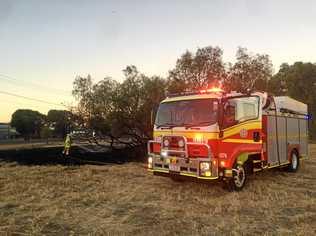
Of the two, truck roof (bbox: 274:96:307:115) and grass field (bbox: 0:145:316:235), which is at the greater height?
truck roof (bbox: 274:96:307:115)

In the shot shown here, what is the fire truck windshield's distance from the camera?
10.5m

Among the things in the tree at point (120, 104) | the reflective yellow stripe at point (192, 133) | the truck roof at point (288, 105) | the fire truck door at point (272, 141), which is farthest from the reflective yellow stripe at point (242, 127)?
the tree at point (120, 104)

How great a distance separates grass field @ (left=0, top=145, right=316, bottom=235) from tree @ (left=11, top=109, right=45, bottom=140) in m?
102

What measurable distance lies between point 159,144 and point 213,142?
1831 millimetres

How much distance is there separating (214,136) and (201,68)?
21.2 m

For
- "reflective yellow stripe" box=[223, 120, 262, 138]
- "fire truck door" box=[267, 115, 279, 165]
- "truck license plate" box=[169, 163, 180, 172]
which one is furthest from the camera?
"fire truck door" box=[267, 115, 279, 165]

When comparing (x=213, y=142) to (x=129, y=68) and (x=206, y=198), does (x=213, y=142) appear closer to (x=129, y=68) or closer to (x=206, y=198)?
(x=206, y=198)

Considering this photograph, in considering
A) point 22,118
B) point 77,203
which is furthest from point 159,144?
point 22,118

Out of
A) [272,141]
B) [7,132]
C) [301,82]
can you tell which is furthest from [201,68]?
[7,132]

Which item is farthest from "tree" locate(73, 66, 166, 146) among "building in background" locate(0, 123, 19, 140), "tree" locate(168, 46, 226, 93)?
"building in background" locate(0, 123, 19, 140)

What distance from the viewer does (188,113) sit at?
10945 millimetres

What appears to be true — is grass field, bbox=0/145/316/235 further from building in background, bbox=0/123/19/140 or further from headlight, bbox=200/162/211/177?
building in background, bbox=0/123/19/140

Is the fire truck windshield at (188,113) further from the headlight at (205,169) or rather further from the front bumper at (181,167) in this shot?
the headlight at (205,169)

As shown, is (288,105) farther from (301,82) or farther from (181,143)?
(301,82)
